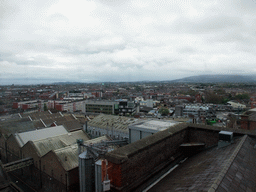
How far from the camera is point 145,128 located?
11.7 meters

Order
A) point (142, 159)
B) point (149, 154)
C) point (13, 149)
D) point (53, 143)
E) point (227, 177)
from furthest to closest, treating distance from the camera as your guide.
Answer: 1. point (13, 149)
2. point (53, 143)
3. point (149, 154)
4. point (142, 159)
5. point (227, 177)

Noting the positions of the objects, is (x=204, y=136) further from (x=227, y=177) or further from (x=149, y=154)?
(x=227, y=177)

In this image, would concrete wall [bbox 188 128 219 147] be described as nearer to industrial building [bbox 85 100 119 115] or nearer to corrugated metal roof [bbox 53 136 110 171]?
corrugated metal roof [bbox 53 136 110 171]

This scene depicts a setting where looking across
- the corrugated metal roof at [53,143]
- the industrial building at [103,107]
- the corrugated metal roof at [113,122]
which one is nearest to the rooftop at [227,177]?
the corrugated metal roof at [53,143]

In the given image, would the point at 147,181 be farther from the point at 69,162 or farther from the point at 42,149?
the point at 42,149

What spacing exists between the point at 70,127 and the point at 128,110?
26758 millimetres

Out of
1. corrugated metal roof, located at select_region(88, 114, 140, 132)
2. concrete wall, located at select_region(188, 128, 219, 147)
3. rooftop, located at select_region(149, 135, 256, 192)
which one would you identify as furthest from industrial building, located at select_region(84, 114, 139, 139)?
rooftop, located at select_region(149, 135, 256, 192)

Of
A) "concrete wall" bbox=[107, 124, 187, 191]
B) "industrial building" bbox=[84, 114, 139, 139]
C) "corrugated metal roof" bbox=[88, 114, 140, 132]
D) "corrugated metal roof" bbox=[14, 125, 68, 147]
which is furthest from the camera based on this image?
"corrugated metal roof" bbox=[88, 114, 140, 132]

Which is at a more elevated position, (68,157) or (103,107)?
(68,157)

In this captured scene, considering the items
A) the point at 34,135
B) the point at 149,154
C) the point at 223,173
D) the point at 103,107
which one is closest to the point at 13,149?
the point at 34,135

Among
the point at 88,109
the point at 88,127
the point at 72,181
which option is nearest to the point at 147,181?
the point at 72,181

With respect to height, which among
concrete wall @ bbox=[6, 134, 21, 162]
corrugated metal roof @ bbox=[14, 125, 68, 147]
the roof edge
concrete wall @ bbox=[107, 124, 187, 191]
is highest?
the roof edge

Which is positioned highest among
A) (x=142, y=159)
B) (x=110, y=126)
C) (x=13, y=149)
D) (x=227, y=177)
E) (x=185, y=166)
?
(x=227, y=177)

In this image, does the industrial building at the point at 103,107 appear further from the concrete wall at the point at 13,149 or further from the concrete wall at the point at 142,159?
the concrete wall at the point at 142,159
